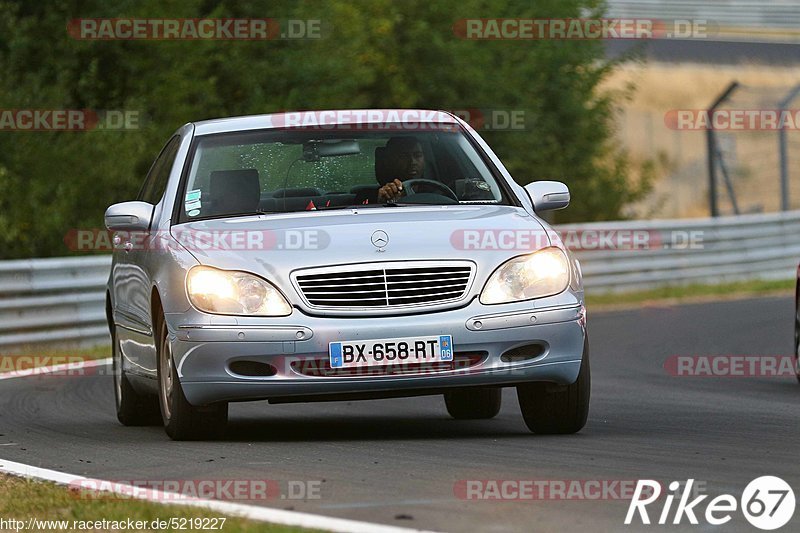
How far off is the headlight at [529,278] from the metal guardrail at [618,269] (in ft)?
32.2

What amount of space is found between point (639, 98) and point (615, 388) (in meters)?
42.1

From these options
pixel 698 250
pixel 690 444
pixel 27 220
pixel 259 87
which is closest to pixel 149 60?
pixel 259 87

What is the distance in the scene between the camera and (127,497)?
7.03 m

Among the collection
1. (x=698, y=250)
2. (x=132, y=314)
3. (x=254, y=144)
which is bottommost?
(x=698, y=250)

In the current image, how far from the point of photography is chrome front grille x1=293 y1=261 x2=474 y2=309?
8.74 meters

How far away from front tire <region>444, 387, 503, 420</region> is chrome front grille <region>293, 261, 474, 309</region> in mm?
1835

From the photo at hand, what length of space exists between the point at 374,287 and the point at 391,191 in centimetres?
121

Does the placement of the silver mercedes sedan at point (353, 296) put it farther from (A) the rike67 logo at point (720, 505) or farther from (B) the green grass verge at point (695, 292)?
(B) the green grass verge at point (695, 292)

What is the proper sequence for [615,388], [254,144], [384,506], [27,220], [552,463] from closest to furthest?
[384,506] < [552,463] < [254,144] < [615,388] < [27,220]

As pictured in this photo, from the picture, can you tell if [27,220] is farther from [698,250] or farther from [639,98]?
[639,98]

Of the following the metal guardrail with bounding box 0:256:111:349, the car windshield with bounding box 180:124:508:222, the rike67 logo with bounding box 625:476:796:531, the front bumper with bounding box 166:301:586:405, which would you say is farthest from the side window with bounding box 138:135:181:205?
the metal guardrail with bounding box 0:256:111:349

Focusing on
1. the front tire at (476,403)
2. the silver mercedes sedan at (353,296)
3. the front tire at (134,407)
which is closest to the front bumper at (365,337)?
the silver mercedes sedan at (353,296)

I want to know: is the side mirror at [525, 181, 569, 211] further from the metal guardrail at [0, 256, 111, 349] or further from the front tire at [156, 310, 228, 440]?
the metal guardrail at [0, 256, 111, 349]

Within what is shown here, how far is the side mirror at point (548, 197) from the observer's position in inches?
385
